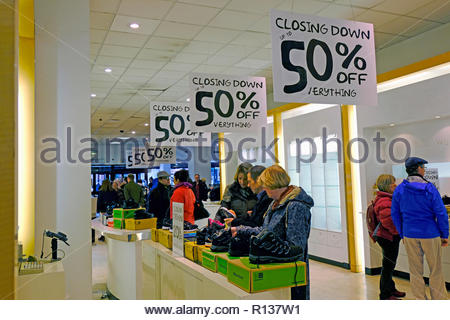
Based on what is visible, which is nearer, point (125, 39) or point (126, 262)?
point (126, 262)

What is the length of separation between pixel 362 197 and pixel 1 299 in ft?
17.3

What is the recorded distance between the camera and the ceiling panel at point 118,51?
17.9 ft

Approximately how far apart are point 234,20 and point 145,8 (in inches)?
43.1

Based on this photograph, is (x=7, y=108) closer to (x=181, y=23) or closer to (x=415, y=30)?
(x=181, y=23)

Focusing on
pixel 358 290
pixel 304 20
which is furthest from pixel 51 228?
pixel 358 290

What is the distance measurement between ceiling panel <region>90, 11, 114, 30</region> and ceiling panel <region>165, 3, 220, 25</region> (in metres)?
0.68

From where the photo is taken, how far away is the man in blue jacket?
139 inches

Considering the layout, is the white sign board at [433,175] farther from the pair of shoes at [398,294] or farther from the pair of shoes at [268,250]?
the pair of shoes at [268,250]

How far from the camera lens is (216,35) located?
5.09 metres

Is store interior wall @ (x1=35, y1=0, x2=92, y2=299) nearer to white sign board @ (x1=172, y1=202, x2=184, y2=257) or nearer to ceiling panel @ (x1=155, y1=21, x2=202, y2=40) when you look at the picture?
white sign board @ (x1=172, y1=202, x2=184, y2=257)

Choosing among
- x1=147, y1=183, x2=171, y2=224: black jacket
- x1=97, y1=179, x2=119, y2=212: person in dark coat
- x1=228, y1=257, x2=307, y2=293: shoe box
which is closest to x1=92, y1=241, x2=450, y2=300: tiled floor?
x1=147, y1=183, x2=171, y2=224: black jacket

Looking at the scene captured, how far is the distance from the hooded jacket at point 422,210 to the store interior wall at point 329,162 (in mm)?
2330

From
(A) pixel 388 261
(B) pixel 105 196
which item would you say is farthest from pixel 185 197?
(B) pixel 105 196

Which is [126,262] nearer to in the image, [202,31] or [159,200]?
[159,200]
